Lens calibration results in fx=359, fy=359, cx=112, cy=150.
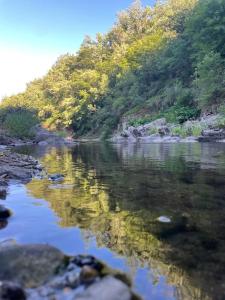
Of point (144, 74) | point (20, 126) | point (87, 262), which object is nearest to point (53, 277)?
point (87, 262)

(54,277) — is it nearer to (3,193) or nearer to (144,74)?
(3,193)

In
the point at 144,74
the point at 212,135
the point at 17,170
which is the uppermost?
the point at 144,74

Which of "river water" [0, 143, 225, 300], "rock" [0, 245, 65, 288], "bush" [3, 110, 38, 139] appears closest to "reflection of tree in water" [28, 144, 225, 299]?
"river water" [0, 143, 225, 300]

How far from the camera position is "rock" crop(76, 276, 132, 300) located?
3490 mm

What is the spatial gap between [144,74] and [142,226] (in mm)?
52514

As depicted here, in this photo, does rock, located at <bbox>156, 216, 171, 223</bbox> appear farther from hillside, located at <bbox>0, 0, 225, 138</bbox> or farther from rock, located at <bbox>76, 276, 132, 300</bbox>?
hillside, located at <bbox>0, 0, 225, 138</bbox>

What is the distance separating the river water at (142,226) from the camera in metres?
4.29

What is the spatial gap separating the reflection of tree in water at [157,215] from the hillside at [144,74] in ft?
85.6

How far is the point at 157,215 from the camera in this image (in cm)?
695

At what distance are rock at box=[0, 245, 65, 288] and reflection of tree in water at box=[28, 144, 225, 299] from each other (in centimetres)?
114

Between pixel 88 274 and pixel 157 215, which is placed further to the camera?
pixel 157 215

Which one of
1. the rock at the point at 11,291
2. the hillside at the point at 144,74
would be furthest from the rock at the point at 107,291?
the hillside at the point at 144,74

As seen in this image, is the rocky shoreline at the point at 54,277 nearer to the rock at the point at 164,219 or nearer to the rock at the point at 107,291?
the rock at the point at 107,291

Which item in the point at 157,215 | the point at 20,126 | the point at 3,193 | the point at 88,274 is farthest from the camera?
the point at 20,126
